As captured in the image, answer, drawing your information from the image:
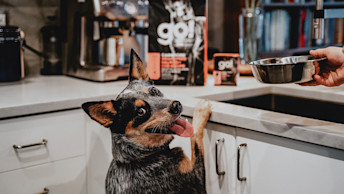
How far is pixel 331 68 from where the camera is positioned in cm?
125

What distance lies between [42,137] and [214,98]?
26.7 inches

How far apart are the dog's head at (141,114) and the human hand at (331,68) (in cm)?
43

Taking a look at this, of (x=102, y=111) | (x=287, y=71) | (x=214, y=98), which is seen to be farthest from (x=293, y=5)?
(x=102, y=111)

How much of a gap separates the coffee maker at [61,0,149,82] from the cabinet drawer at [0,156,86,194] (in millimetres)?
537

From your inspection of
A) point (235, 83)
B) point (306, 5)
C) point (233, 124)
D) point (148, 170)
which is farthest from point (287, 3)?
point (148, 170)

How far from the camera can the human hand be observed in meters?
1.20

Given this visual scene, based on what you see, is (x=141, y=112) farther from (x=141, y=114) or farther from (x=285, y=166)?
(x=285, y=166)

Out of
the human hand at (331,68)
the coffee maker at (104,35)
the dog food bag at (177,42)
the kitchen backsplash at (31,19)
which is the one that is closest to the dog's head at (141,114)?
the human hand at (331,68)

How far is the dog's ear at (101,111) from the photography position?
1.07m

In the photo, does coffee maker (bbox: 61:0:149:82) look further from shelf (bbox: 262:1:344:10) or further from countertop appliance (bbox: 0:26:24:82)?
shelf (bbox: 262:1:344:10)

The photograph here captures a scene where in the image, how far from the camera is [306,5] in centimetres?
371

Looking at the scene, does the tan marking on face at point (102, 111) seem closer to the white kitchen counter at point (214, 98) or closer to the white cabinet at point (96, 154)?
the white kitchen counter at point (214, 98)

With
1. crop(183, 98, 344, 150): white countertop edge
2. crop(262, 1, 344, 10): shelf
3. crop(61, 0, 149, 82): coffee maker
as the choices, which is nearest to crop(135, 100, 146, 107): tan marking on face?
crop(183, 98, 344, 150): white countertop edge

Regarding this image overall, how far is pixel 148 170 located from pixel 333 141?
509mm
